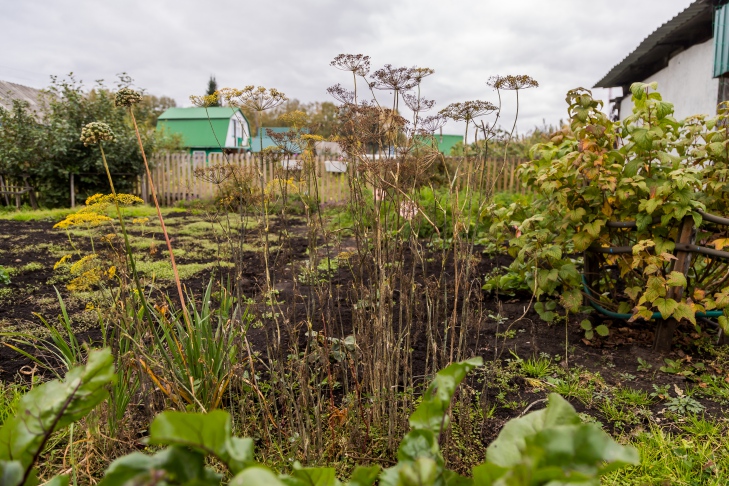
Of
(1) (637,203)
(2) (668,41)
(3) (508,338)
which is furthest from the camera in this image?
(2) (668,41)

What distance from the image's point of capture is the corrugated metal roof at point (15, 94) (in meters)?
12.2

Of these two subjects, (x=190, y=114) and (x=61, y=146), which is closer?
(x=61, y=146)

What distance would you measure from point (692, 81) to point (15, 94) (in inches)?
612

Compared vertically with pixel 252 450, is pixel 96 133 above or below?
above

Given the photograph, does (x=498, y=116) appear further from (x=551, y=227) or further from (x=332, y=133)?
(x=551, y=227)

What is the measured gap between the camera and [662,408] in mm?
2289

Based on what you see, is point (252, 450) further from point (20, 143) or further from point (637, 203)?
point (20, 143)

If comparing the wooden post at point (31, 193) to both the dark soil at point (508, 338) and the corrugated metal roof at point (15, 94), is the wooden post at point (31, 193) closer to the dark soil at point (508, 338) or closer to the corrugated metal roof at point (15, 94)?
the corrugated metal roof at point (15, 94)

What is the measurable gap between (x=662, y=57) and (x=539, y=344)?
10978 millimetres

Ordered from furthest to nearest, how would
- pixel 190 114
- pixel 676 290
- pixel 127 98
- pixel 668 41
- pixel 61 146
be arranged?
pixel 190 114 → pixel 61 146 → pixel 668 41 → pixel 676 290 → pixel 127 98

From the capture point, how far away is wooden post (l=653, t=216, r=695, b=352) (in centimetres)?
278

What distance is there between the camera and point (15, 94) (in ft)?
41.0

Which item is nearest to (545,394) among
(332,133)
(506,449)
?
(332,133)

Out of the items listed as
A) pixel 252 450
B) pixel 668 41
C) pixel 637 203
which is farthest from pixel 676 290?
pixel 668 41
